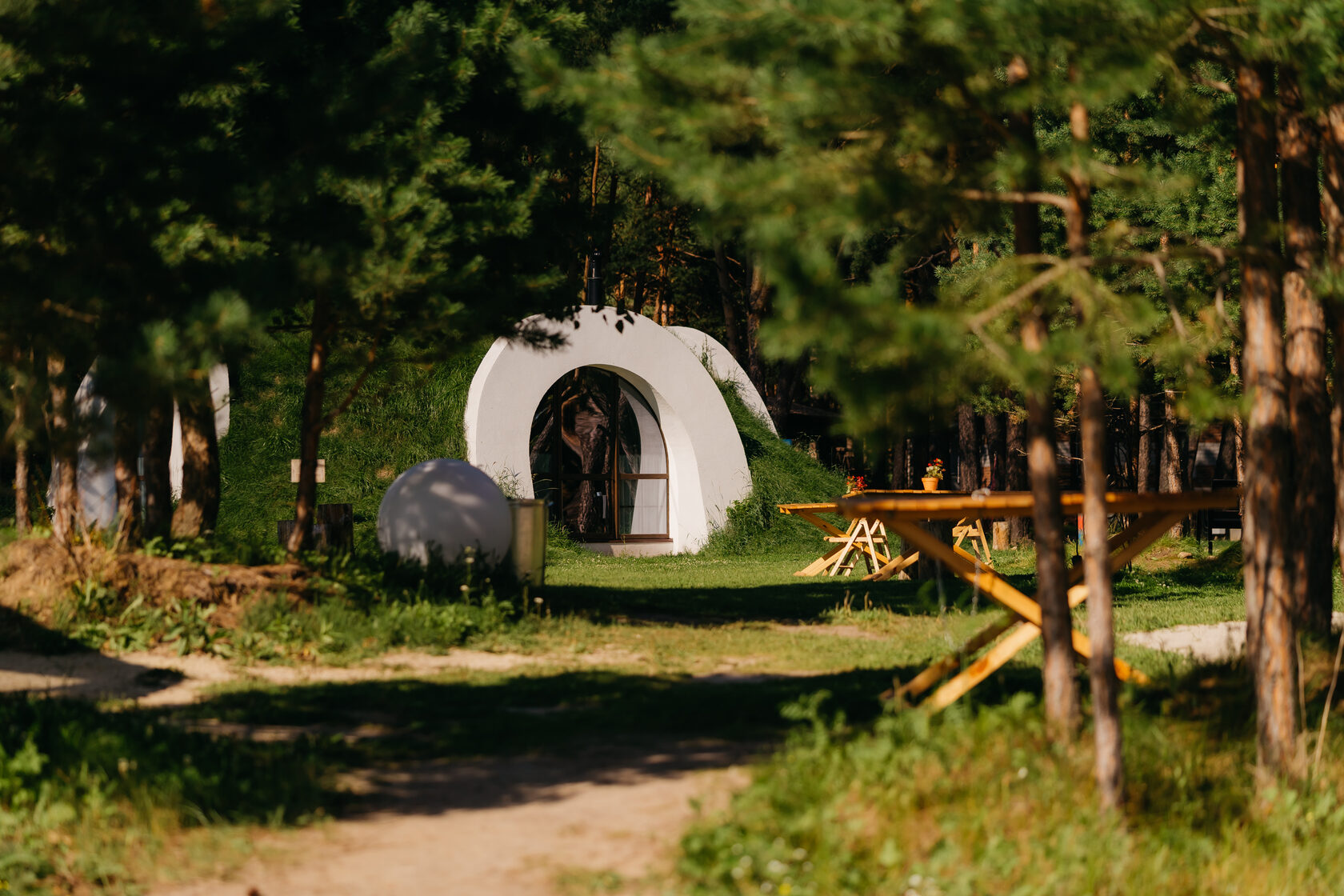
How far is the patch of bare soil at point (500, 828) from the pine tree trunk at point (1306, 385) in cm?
345

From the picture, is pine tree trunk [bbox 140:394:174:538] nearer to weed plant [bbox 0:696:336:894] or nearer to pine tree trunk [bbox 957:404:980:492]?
weed plant [bbox 0:696:336:894]

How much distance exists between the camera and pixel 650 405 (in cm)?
2444

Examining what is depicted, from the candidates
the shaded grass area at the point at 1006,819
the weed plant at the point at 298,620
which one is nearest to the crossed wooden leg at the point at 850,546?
the weed plant at the point at 298,620

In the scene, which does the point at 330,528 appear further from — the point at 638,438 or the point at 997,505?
the point at 638,438

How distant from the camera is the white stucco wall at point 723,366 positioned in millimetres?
26906

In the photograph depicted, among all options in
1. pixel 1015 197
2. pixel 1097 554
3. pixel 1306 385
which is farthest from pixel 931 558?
pixel 1015 197

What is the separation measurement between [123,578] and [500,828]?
6167mm

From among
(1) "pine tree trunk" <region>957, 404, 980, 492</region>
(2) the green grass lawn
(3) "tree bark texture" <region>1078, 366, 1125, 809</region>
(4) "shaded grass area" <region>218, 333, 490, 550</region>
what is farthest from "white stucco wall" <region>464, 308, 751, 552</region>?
(3) "tree bark texture" <region>1078, 366, 1125, 809</region>

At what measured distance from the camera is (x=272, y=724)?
6902mm

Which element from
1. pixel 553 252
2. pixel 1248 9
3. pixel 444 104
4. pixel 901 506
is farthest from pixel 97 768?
pixel 553 252

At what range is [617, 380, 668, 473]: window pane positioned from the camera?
24.6 m

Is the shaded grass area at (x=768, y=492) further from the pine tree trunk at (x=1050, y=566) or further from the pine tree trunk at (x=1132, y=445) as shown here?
the pine tree trunk at (x=1050, y=566)

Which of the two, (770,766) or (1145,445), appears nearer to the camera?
(770,766)

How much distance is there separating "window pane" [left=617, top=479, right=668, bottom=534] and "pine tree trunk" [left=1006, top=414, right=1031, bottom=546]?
252 inches
